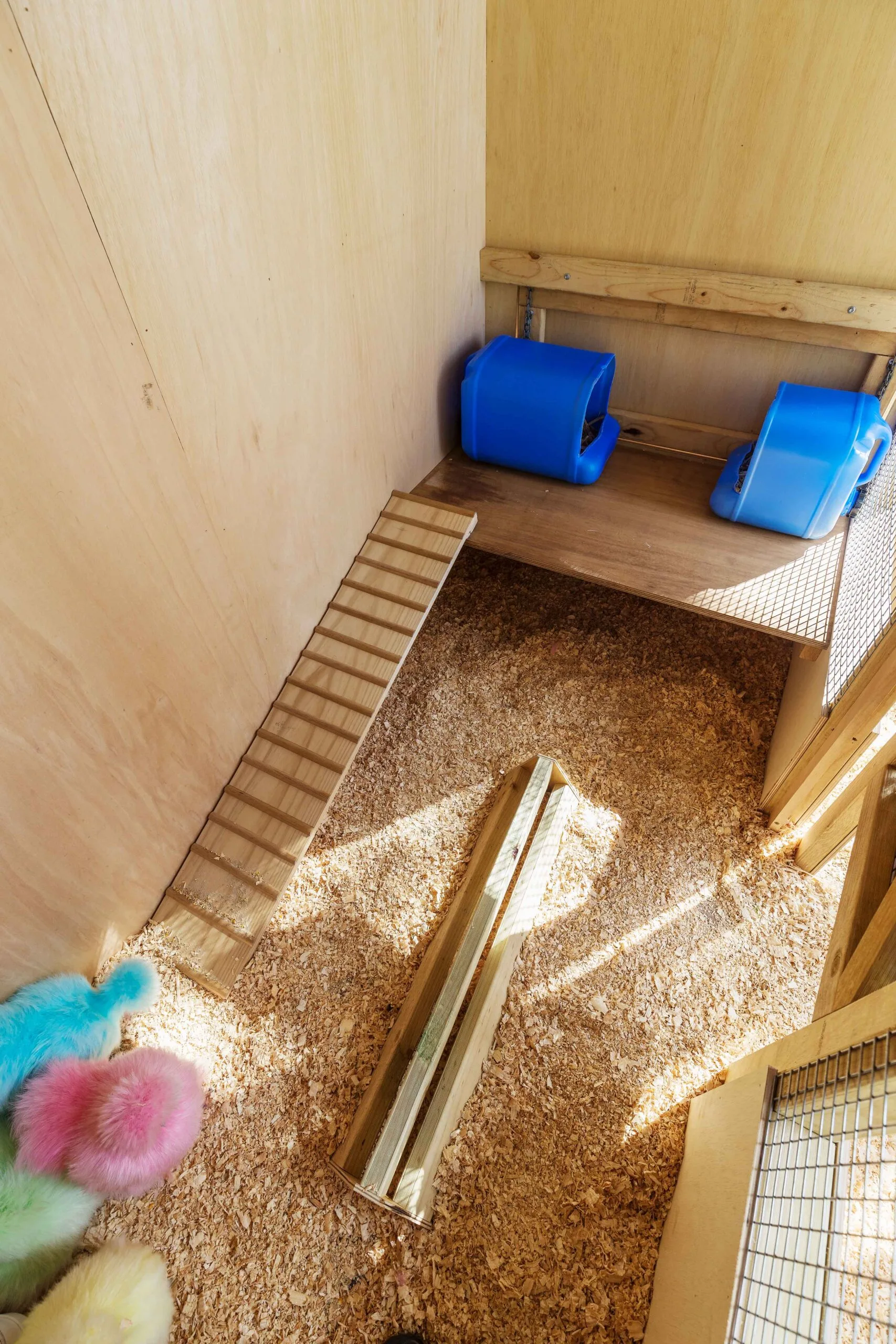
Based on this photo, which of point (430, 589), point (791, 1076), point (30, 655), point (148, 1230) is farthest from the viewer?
point (430, 589)

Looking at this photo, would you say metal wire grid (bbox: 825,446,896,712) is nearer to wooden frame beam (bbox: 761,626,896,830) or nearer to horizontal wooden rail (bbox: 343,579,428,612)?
wooden frame beam (bbox: 761,626,896,830)

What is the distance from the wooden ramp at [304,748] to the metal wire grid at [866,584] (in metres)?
0.96

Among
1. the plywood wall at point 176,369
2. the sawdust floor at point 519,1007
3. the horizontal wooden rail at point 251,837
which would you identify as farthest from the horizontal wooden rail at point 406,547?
the horizontal wooden rail at point 251,837

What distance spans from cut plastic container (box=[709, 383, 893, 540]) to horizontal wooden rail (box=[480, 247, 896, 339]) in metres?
0.19

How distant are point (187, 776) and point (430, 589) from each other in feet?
2.48

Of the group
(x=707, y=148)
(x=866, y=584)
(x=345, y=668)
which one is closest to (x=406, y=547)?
(x=345, y=668)

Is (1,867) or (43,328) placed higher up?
(43,328)

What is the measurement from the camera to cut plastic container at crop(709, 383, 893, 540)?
5.41 ft

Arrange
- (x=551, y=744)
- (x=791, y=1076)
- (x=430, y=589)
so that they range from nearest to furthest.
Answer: (x=791, y=1076)
(x=430, y=589)
(x=551, y=744)

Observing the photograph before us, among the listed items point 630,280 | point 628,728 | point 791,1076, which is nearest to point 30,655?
point 791,1076

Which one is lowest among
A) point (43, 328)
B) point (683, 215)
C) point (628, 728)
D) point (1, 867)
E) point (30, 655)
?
point (628, 728)

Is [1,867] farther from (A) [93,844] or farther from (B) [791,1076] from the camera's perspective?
(B) [791,1076]

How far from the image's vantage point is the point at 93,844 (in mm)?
1304

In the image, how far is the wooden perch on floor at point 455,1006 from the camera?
1.18 metres
